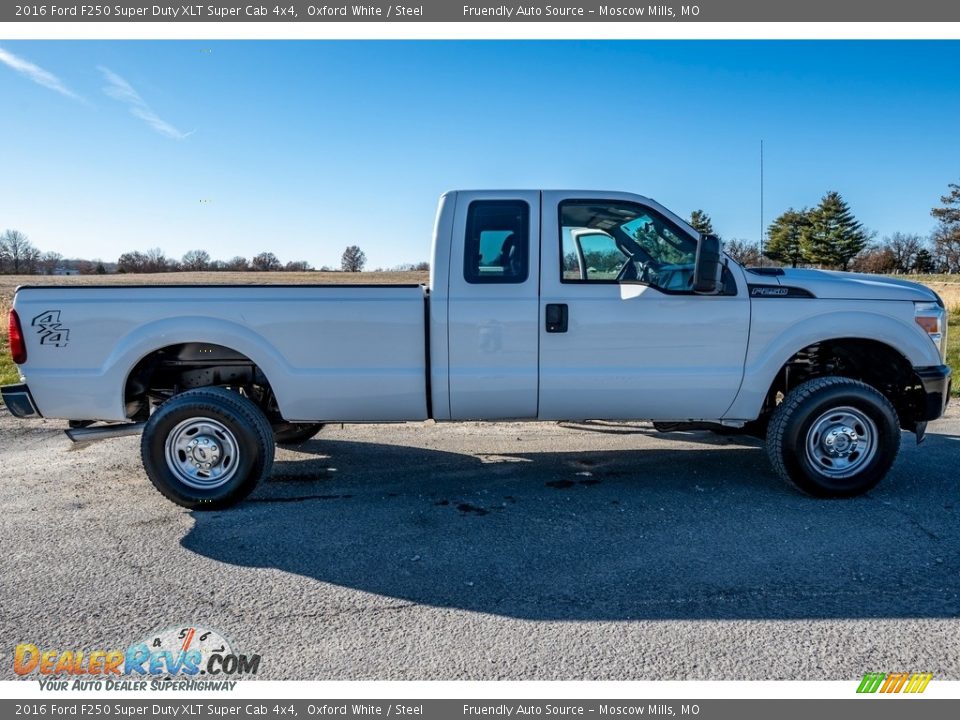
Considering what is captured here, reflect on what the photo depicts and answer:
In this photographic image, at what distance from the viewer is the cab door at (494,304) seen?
454 centimetres

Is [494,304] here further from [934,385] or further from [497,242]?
[934,385]

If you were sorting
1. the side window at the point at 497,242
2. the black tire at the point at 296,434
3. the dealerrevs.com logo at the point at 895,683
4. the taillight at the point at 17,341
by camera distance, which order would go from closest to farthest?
the dealerrevs.com logo at the point at 895,683 → the taillight at the point at 17,341 → the side window at the point at 497,242 → the black tire at the point at 296,434

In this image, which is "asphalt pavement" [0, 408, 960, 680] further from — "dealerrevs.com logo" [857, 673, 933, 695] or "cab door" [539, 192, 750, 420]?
"cab door" [539, 192, 750, 420]

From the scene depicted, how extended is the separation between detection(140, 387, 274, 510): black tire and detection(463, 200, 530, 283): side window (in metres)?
1.81

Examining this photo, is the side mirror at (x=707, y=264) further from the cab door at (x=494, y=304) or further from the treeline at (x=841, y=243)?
the treeline at (x=841, y=243)

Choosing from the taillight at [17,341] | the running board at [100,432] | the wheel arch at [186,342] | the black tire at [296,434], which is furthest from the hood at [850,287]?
the taillight at [17,341]

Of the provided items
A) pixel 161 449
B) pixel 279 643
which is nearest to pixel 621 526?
pixel 279 643

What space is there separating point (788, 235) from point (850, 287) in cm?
7127

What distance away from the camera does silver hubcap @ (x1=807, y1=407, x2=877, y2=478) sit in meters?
4.70

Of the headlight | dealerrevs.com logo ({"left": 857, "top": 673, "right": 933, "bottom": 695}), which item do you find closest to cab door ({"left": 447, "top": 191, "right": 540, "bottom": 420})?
dealerrevs.com logo ({"left": 857, "top": 673, "right": 933, "bottom": 695})

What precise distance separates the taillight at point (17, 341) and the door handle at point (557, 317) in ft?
11.4

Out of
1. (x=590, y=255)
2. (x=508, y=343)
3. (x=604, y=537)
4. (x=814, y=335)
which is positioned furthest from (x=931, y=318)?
(x=508, y=343)

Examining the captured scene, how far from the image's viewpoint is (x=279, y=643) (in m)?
2.89

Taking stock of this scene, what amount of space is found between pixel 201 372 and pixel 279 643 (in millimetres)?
2709
